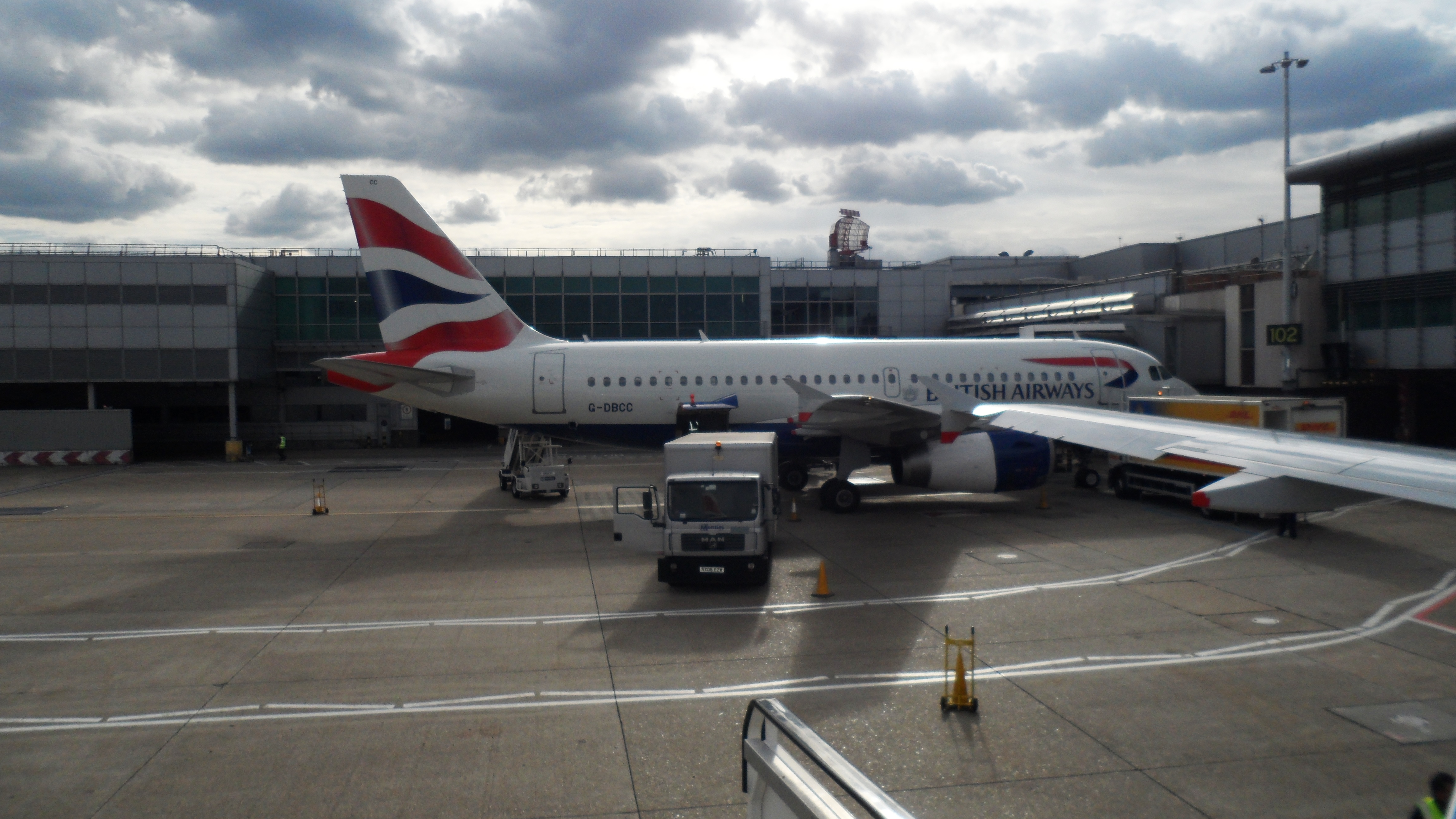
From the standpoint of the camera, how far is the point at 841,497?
22141 mm

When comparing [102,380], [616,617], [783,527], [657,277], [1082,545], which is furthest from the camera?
[657,277]

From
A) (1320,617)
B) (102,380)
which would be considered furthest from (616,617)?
(102,380)

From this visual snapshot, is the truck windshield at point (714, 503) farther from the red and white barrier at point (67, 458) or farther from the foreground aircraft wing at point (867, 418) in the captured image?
the red and white barrier at point (67, 458)

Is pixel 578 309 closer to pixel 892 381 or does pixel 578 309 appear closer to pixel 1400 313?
pixel 892 381

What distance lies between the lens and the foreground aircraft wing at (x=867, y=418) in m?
19.7

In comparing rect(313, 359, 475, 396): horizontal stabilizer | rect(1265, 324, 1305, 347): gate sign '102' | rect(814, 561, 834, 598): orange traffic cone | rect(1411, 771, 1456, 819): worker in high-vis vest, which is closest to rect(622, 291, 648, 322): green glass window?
rect(313, 359, 475, 396): horizontal stabilizer

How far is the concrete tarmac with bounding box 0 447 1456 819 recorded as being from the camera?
25.7ft

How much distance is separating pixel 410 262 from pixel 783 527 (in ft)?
43.2

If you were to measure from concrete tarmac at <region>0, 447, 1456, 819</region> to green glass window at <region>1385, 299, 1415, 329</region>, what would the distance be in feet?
36.5

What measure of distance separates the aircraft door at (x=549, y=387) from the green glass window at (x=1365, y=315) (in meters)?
28.0

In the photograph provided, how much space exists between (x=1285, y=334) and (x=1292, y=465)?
28.3 metres

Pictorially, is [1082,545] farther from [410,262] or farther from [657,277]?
[657,277]

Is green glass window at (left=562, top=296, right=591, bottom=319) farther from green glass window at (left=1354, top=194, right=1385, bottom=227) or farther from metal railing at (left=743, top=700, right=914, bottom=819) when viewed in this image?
metal railing at (left=743, top=700, right=914, bottom=819)

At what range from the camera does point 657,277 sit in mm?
44250
